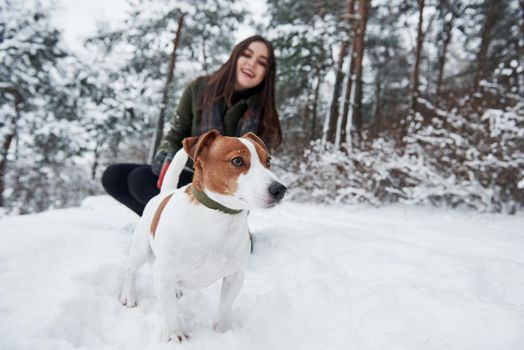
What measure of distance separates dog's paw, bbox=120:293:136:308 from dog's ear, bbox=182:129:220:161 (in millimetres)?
1060

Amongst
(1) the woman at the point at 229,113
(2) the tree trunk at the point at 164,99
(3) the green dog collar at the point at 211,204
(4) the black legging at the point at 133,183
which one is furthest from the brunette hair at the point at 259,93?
(2) the tree trunk at the point at 164,99

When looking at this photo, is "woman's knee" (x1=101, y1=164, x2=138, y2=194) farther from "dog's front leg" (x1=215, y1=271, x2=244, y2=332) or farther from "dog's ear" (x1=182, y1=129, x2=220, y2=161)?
"dog's front leg" (x1=215, y1=271, x2=244, y2=332)

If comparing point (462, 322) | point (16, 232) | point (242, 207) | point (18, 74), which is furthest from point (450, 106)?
point (18, 74)

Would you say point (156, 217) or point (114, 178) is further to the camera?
point (114, 178)

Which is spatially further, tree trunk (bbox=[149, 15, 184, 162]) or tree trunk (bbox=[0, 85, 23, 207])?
tree trunk (bbox=[149, 15, 184, 162])

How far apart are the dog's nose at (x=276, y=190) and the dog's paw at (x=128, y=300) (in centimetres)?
127

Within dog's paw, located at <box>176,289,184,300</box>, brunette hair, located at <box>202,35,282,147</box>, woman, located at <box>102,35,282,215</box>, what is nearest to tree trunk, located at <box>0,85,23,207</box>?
woman, located at <box>102,35,282,215</box>

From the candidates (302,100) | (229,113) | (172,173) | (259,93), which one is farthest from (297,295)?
(302,100)

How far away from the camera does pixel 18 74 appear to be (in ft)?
24.2

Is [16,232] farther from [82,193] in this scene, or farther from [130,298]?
[82,193]

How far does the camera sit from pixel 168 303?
64.8 inches

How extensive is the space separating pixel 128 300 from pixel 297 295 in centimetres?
110

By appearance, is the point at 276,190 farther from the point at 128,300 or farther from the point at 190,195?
the point at 128,300

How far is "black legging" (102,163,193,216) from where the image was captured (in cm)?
312
